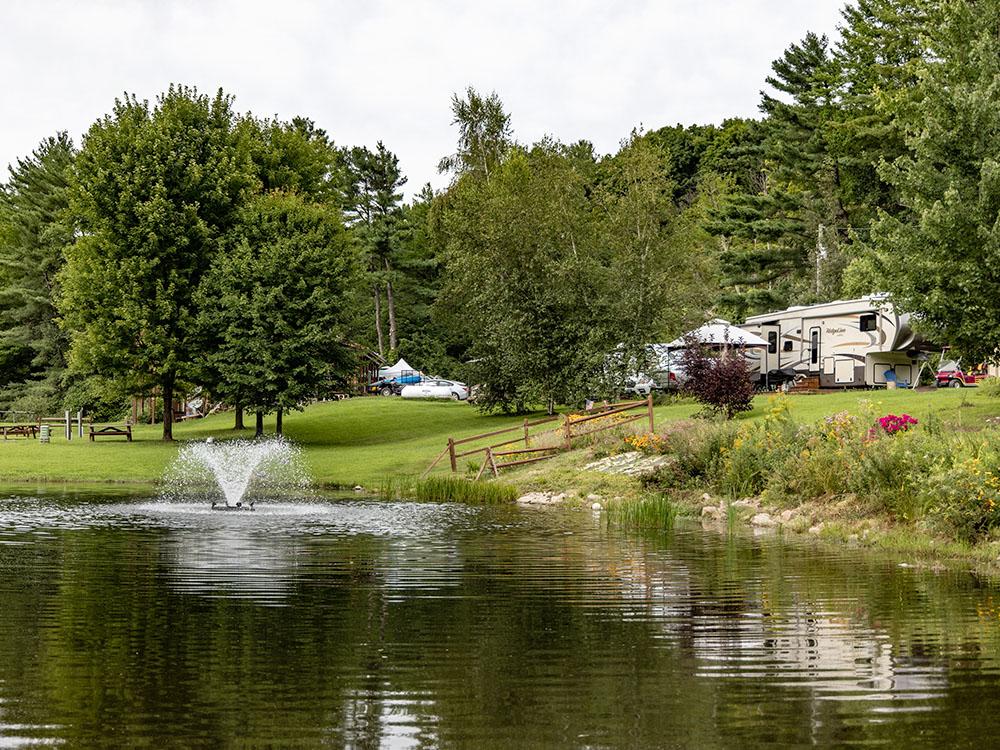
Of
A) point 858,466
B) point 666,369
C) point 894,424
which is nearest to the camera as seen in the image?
point 858,466

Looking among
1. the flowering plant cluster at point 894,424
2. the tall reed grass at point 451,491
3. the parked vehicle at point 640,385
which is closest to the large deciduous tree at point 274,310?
the parked vehicle at point 640,385

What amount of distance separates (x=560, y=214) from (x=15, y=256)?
44.7m

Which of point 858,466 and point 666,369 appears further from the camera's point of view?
point 666,369

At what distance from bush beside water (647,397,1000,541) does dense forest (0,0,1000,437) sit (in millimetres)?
5026

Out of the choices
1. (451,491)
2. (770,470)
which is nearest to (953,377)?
(770,470)

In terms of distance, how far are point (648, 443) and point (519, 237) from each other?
20.6 meters

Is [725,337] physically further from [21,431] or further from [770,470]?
[21,431]

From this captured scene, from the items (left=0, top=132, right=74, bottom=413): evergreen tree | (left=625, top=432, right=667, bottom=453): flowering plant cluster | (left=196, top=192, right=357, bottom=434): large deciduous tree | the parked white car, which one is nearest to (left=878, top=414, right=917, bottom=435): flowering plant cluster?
(left=625, top=432, right=667, bottom=453): flowering plant cluster

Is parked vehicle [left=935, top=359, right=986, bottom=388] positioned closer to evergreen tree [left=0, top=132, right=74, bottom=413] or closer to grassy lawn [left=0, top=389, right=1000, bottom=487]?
grassy lawn [left=0, top=389, right=1000, bottom=487]

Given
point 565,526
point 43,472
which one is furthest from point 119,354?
point 565,526

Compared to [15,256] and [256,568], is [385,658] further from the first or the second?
[15,256]

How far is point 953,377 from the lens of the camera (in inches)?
1829

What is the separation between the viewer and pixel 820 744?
24.0 ft

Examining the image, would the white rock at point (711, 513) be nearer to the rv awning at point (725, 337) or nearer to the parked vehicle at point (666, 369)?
the parked vehicle at point (666, 369)
